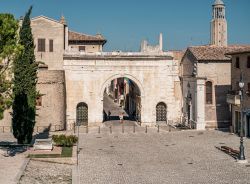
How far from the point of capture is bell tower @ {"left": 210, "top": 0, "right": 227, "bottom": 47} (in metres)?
82.5

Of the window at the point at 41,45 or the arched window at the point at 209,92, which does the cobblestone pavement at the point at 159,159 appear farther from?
the window at the point at 41,45

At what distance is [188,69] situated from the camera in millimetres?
45969

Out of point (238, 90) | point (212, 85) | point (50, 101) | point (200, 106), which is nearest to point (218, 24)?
point (212, 85)

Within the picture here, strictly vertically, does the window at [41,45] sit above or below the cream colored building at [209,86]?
above

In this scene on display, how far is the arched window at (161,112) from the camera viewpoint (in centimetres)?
4875

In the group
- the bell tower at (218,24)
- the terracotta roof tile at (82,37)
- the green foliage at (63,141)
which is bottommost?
the green foliage at (63,141)

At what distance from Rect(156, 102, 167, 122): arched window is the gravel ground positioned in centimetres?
2350

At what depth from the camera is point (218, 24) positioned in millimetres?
82562

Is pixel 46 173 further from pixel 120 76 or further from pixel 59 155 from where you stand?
pixel 120 76

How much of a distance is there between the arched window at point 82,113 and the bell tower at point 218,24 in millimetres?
41550

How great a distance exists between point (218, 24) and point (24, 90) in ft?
190

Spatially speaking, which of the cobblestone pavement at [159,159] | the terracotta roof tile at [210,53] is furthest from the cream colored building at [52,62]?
A: the terracotta roof tile at [210,53]

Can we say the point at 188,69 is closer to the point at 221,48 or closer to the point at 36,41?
the point at 221,48

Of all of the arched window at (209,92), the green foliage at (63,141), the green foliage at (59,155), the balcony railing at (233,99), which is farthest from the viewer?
the arched window at (209,92)
